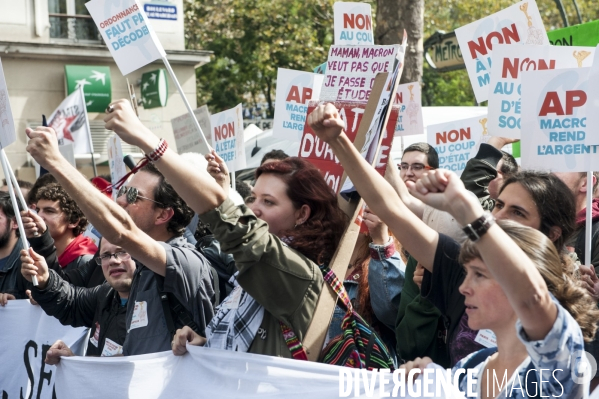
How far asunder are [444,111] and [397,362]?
9.18 meters

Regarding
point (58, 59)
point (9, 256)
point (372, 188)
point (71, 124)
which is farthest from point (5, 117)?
point (58, 59)

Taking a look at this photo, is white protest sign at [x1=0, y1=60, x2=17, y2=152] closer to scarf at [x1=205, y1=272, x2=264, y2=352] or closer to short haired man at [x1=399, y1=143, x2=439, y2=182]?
scarf at [x1=205, y1=272, x2=264, y2=352]

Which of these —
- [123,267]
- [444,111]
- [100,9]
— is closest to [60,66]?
[444,111]

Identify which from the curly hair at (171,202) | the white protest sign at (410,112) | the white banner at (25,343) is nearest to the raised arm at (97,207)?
the curly hair at (171,202)

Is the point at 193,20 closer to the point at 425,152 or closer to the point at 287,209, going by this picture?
the point at 425,152

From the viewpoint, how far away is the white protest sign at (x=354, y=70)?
14.1ft

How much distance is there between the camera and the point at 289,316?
299 cm

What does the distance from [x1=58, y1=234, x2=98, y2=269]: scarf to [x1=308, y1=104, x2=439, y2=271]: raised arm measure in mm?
2989

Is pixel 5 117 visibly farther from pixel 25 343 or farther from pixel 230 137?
pixel 230 137

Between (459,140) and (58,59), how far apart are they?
15.0 meters

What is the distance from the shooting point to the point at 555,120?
4113 millimetres

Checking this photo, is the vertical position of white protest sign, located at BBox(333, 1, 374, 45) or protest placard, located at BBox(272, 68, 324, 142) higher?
white protest sign, located at BBox(333, 1, 374, 45)

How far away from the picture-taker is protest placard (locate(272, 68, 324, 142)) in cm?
725

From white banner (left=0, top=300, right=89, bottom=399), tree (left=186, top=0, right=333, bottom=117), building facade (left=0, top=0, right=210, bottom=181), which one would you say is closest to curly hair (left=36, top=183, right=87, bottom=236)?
white banner (left=0, top=300, right=89, bottom=399)
